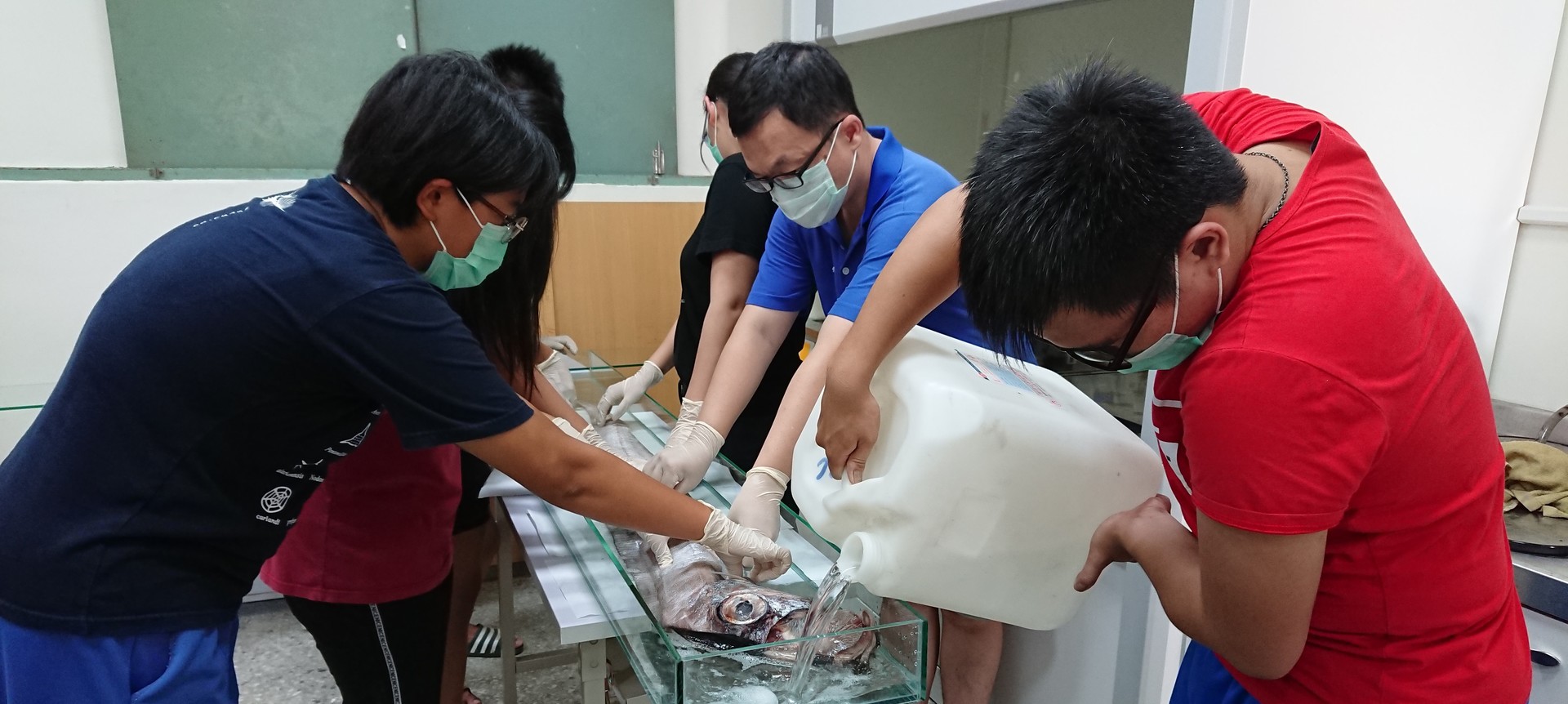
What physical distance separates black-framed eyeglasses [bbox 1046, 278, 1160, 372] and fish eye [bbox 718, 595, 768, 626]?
1.82ft

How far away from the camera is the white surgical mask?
144 centimetres

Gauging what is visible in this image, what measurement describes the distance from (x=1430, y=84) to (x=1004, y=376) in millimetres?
1040

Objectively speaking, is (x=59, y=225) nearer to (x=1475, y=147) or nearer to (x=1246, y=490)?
(x=1246, y=490)

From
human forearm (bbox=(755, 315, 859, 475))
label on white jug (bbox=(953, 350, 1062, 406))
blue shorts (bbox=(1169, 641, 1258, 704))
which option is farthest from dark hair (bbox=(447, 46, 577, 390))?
blue shorts (bbox=(1169, 641, 1258, 704))

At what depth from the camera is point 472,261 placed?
3.74 feet

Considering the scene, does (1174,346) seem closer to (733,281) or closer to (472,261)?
(472,261)

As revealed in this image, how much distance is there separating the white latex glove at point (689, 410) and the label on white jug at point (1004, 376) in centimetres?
91

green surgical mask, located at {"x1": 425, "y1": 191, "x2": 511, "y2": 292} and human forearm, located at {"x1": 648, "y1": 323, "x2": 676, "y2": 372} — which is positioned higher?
green surgical mask, located at {"x1": 425, "y1": 191, "x2": 511, "y2": 292}

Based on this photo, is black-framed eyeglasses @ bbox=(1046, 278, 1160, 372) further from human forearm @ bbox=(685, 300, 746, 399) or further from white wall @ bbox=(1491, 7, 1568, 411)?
white wall @ bbox=(1491, 7, 1568, 411)

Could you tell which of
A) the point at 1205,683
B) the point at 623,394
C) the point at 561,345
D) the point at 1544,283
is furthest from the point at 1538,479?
the point at 561,345

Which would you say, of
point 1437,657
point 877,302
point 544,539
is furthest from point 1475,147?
point 544,539

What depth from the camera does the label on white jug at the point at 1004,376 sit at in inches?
37.4

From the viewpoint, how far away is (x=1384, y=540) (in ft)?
2.31

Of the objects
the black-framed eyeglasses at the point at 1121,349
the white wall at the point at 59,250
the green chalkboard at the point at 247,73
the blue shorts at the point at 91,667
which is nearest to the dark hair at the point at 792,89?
the black-framed eyeglasses at the point at 1121,349
